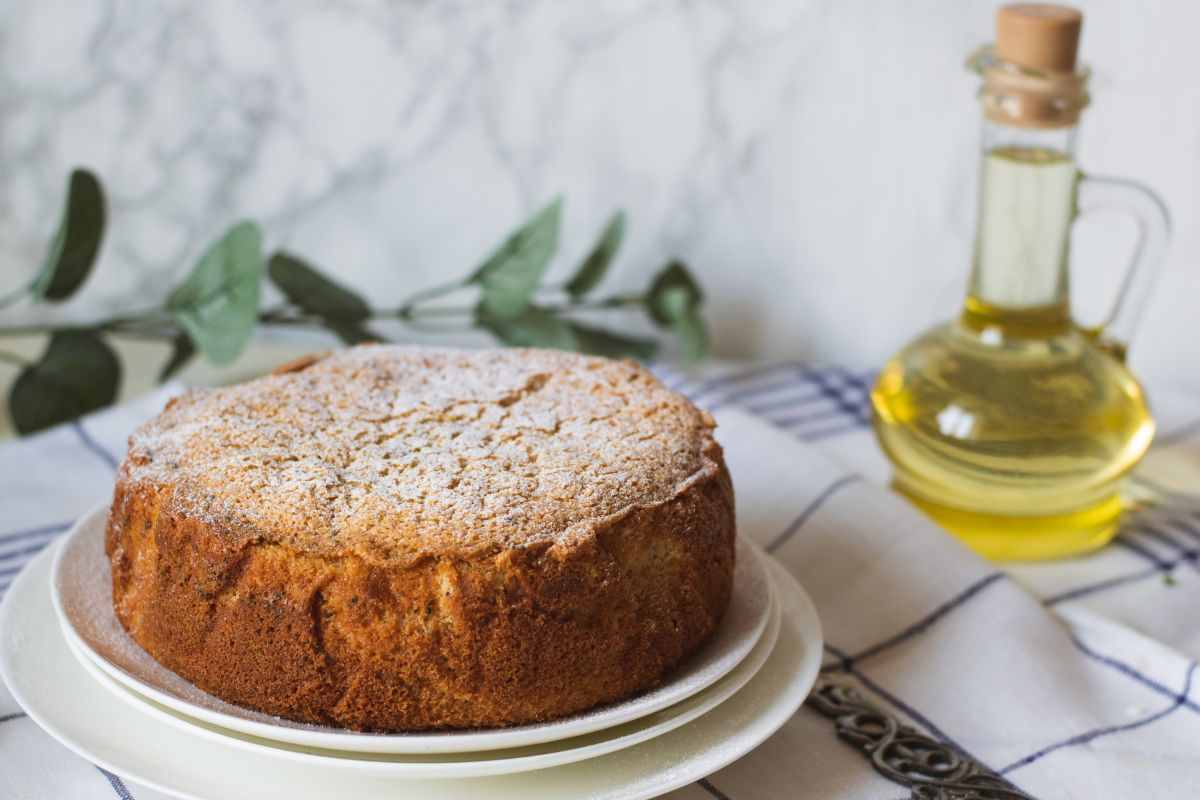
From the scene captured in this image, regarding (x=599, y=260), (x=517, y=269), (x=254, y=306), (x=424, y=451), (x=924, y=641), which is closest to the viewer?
(x=424, y=451)

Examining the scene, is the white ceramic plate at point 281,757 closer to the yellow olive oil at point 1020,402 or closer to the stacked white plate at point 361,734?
the stacked white plate at point 361,734

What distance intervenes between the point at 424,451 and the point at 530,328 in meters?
0.70

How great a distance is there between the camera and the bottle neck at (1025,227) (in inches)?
47.8

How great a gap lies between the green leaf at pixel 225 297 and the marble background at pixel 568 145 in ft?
1.16

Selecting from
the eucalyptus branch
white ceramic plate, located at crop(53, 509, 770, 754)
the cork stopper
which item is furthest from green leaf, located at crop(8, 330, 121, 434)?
the cork stopper

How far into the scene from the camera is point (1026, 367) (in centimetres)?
124

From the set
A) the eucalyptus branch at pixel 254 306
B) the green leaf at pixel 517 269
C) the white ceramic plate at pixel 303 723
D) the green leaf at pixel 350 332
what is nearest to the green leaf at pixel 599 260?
the eucalyptus branch at pixel 254 306

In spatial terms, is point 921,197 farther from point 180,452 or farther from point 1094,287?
point 180,452

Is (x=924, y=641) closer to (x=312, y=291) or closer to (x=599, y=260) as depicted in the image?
→ (x=599, y=260)

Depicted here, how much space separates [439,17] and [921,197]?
0.66m

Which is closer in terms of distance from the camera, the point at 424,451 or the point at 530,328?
the point at 424,451

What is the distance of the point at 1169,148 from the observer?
1.58 metres

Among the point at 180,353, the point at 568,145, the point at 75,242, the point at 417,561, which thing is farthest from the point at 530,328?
the point at 417,561

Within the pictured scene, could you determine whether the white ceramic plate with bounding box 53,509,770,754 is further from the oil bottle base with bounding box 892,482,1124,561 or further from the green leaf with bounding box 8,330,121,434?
the green leaf with bounding box 8,330,121,434
